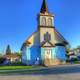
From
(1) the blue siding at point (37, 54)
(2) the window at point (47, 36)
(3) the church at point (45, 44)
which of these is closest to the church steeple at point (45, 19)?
(3) the church at point (45, 44)

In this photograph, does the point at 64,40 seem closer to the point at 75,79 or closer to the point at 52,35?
the point at 52,35

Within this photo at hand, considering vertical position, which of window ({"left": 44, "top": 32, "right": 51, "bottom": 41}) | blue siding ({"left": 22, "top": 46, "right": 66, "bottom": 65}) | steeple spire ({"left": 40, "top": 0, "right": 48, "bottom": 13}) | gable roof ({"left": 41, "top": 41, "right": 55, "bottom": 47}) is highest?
steeple spire ({"left": 40, "top": 0, "right": 48, "bottom": 13})

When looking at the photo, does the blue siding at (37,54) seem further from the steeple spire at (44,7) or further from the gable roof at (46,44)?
the steeple spire at (44,7)

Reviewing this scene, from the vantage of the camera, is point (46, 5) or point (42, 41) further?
point (46, 5)

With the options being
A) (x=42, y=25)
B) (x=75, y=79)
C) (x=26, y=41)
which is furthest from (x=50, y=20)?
(x=75, y=79)

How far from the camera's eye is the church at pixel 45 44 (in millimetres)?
54938

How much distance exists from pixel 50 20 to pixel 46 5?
532 centimetres

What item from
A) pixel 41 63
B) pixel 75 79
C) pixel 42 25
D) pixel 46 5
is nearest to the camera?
pixel 75 79

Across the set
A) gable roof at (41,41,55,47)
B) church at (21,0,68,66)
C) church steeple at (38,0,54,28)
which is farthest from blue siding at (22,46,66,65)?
church steeple at (38,0,54,28)

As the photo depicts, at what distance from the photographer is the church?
5494 cm

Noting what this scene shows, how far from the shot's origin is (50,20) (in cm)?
5712

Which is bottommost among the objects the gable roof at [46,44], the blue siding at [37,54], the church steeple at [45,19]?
the blue siding at [37,54]

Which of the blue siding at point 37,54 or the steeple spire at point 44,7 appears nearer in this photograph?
the blue siding at point 37,54

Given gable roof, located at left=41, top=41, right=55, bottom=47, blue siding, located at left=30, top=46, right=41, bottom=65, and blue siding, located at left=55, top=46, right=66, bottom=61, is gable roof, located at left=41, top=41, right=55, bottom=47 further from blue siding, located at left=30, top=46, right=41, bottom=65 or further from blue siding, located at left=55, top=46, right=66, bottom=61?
blue siding, located at left=55, top=46, right=66, bottom=61
